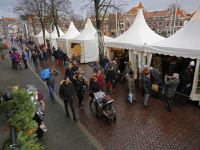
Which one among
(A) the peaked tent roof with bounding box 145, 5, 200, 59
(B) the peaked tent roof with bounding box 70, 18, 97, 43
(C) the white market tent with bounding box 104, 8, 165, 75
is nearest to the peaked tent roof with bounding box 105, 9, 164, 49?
(C) the white market tent with bounding box 104, 8, 165, 75

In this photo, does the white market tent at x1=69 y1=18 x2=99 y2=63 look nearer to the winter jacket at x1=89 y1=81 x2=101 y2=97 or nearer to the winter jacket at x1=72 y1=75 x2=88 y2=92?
the winter jacket at x1=72 y1=75 x2=88 y2=92

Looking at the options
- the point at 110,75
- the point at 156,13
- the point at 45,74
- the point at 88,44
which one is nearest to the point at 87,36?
the point at 88,44

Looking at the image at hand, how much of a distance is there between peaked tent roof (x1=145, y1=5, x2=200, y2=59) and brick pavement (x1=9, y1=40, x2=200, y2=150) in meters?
2.21

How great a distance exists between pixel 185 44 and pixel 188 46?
7.7 inches

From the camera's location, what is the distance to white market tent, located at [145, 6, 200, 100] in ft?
16.7

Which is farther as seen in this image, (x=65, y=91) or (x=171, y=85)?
(x=171, y=85)

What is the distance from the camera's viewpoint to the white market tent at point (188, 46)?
5.08 meters

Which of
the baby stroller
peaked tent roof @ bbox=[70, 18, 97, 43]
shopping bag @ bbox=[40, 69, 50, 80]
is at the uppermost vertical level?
peaked tent roof @ bbox=[70, 18, 97, 43]

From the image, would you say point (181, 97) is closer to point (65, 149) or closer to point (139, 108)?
point (139, 108)

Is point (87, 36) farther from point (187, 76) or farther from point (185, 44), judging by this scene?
point (187, 76)

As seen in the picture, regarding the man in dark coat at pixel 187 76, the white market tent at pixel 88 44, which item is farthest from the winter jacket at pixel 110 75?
the white market tent at pixel 88 44

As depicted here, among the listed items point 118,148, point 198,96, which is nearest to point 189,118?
point 198,96

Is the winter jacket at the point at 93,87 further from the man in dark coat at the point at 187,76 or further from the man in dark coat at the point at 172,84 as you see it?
the man in dark coat at the point at 187,76

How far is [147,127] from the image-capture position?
4238 mm
